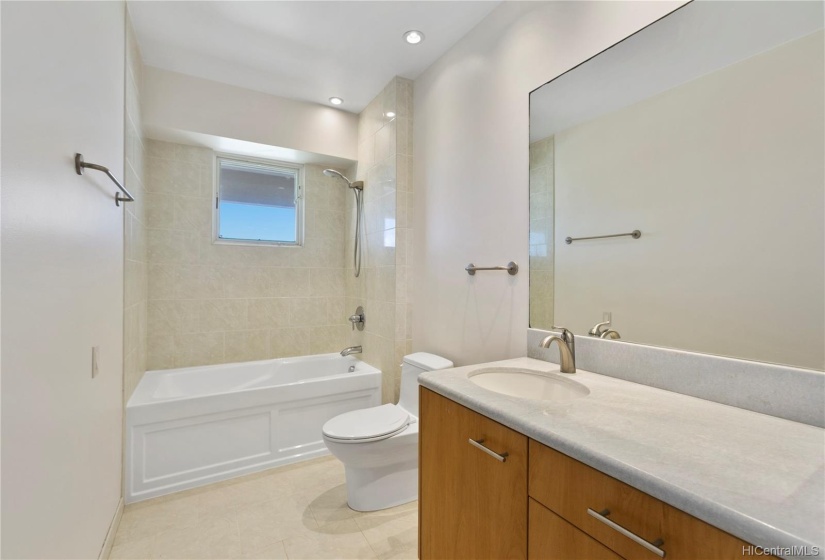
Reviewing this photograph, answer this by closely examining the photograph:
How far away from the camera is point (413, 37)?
82.7 inches

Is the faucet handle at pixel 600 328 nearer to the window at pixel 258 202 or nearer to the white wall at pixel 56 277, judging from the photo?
the white wall at pixel 56 277

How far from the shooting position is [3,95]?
751 millimetres

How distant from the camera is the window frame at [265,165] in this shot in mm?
2945

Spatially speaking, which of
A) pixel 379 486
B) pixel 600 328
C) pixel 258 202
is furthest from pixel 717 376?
pixel 258 202

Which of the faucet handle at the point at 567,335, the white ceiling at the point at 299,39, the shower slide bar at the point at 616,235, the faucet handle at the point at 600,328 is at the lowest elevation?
the faucet handle at the point at 567,335

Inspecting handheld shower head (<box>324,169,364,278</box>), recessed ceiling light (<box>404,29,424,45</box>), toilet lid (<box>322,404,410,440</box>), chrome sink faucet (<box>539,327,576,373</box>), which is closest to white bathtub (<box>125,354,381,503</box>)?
toilet lid (<box>322,404,410,440</box>)

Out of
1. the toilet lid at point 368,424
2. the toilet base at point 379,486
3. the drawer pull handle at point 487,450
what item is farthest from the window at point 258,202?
the drawer pull handle at point 487,450

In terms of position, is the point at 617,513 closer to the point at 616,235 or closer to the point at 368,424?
the point at 616,235

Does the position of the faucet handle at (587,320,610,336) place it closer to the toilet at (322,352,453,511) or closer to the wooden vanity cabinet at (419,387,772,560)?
the wooden vanity cabinet at (419,387,772,560)

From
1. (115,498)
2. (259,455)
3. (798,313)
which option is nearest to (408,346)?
(259,455)

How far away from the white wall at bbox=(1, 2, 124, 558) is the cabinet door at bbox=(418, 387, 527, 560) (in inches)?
42.4

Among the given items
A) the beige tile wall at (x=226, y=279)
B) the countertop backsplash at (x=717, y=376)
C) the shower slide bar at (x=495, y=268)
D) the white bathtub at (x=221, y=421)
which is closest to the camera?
the countertop backsplash at (x=717, y=376)

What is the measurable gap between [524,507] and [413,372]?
1361 mm

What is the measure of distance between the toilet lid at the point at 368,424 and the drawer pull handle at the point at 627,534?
4.10 ft
